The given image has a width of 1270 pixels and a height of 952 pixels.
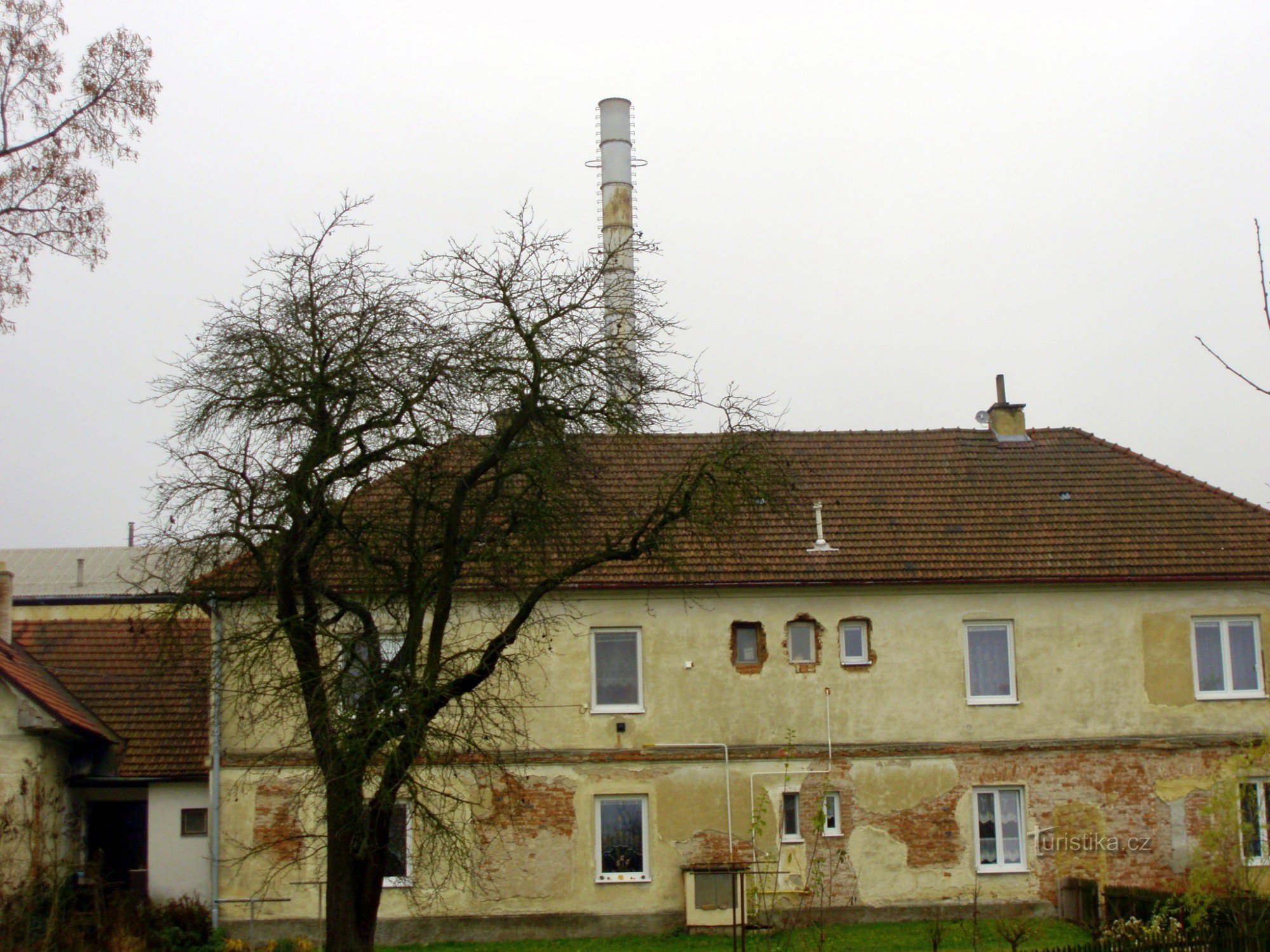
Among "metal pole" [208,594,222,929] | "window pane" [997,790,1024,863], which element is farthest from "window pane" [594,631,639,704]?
"window pane" [997,790,1024,863]

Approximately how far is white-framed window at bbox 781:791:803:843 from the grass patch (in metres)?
1.42

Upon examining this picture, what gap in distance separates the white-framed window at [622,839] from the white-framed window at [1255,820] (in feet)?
27.7

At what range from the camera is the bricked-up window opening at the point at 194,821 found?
69.7 ft

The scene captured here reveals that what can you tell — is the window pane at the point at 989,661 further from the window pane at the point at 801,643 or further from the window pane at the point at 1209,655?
the window pane at the point at 1209,655

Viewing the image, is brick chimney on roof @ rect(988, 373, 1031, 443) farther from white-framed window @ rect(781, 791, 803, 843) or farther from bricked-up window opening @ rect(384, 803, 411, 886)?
bricked-up window opening @ rect(384, 803, 411, 886)

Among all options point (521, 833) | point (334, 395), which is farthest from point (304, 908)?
point (334, 395)

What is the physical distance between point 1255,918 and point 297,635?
34.2 ft

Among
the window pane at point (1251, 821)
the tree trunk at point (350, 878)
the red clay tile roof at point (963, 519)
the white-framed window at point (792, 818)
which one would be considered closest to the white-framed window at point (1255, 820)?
the window pane at point (1251, 821)

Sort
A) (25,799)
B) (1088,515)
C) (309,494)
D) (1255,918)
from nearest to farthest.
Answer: (309,494) < (1255,918) < (25,799) < (1088,515)

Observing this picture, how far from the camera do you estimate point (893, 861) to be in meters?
20.8

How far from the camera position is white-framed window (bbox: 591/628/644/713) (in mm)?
21406

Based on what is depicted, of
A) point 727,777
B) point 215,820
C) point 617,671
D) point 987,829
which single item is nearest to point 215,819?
point 215,820

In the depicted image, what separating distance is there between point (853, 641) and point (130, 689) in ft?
40.1

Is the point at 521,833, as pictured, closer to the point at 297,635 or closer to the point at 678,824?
the point at 678,824
